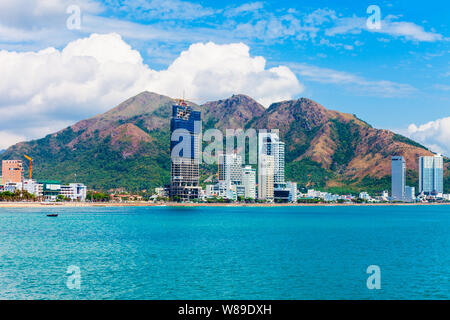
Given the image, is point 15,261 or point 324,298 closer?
point 324,298

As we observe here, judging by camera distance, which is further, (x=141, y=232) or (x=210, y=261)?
(x=141, y=232)

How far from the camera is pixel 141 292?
32.6 m

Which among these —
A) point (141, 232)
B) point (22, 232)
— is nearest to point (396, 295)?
point (141, 232)

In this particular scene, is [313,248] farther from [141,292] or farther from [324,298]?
[141,292]

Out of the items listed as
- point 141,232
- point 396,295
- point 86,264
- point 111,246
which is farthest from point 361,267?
point 141,232

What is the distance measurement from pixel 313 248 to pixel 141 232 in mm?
31702

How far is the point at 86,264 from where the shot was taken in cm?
4319

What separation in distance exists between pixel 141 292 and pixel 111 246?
2523 cm
